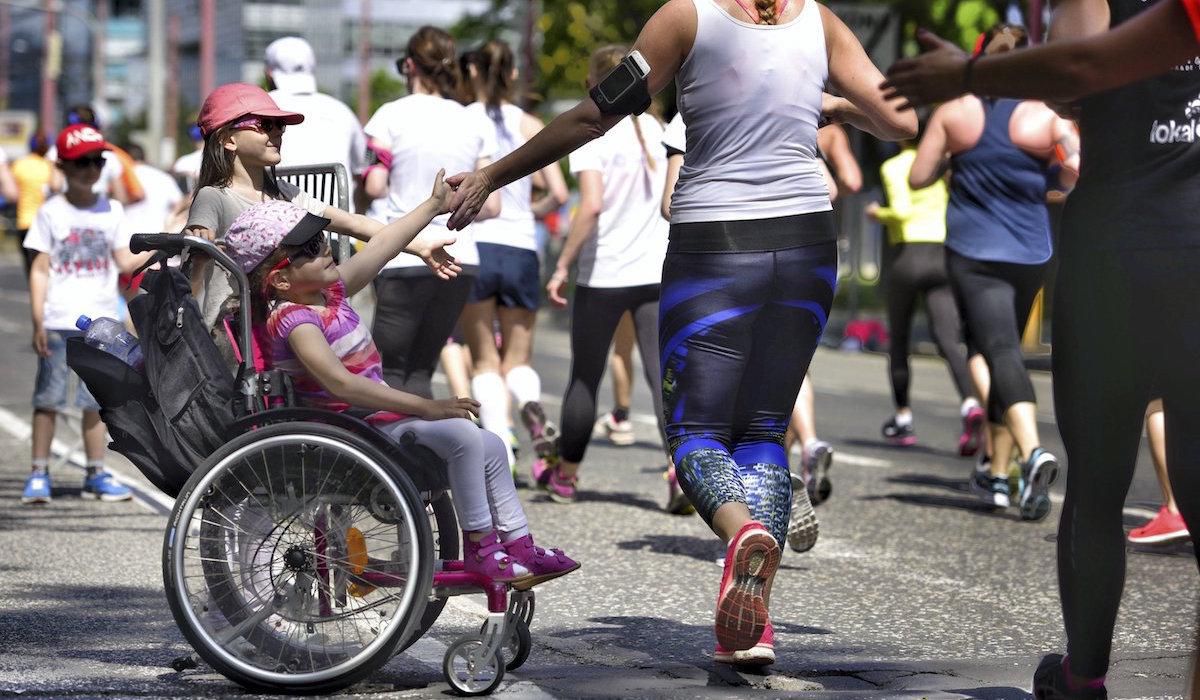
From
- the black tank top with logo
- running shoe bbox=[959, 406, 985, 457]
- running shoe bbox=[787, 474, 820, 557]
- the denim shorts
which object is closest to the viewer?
the black tank top with logo

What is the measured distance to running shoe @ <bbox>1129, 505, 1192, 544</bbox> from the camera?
7180 millimetres

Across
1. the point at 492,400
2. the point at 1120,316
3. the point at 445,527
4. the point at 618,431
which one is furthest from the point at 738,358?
the point at 618,431

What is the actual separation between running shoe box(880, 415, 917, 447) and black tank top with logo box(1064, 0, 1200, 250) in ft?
24.0

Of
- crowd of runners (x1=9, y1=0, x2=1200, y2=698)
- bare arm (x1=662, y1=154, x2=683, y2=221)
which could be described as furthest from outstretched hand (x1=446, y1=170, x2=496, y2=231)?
bare arm (x1=662, y1=154, x2=683, y2=221)

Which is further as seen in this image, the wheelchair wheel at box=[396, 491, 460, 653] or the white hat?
the white hat

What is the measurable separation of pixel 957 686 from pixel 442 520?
130 centimetres

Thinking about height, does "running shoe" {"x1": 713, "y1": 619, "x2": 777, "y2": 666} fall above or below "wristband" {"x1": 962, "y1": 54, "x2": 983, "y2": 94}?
below

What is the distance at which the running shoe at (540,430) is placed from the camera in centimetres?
845

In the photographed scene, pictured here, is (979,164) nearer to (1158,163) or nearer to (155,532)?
(155,532)

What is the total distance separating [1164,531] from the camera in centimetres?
719

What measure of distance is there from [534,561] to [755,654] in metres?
0.58

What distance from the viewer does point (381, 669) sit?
4664 mm

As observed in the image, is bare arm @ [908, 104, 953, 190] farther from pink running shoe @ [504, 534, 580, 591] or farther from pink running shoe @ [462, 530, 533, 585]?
pink running shoe @ [462, 530, 533, 585]

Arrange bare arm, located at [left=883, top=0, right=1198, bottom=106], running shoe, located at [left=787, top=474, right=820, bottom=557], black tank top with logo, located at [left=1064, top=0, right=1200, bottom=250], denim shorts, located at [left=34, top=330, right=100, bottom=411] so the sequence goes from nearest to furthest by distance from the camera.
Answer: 1. bare arm, located at [left=883, top=0, right=1198, bottom=106]
2. black tank top with logo, located at [left=1064, top=0, right=1200, bottom=250]
3. running shoe, located at [left=787, top=474, right=820, bottom=557]
4. denim shorts, located at [left=34, top=330, right=100, bottom=411]
